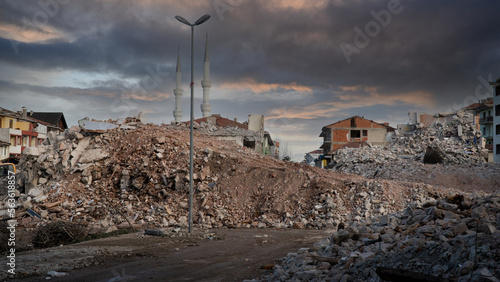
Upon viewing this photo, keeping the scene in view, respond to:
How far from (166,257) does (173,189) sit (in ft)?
35.8

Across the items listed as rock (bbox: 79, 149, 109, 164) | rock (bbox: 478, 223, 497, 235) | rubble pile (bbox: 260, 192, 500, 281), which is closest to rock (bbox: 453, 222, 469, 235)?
rubble pile (bbox: 260, 192, 500, 281)

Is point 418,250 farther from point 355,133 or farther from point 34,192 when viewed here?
point 355,133

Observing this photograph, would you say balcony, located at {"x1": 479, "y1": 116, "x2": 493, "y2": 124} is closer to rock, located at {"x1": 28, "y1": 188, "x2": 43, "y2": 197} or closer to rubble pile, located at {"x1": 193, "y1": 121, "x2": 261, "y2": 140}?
rubble pile, located at {"x1": 193, "y1": 121, "x2": 261, "y2": 140}

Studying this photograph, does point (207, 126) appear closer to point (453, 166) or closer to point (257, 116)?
point (257, 116)

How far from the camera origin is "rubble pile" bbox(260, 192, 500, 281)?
6.08m

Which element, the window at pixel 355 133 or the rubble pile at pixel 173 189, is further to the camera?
the window at pixel 355 133

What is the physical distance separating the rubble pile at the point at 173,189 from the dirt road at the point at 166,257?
3.90 m

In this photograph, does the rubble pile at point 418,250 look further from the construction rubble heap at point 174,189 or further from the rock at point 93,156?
the rock at point 93,156

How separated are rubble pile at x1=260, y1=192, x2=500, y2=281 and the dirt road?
5.22 ft

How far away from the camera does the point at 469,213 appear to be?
349 inches

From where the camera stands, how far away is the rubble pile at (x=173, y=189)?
20.0m

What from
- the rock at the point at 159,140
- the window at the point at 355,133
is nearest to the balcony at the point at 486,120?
the window at the point at 355,133

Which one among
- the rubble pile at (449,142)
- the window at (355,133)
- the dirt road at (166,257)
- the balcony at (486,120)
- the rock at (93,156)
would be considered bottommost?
the dirt road at (166,257)

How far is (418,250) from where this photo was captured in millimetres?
7043
